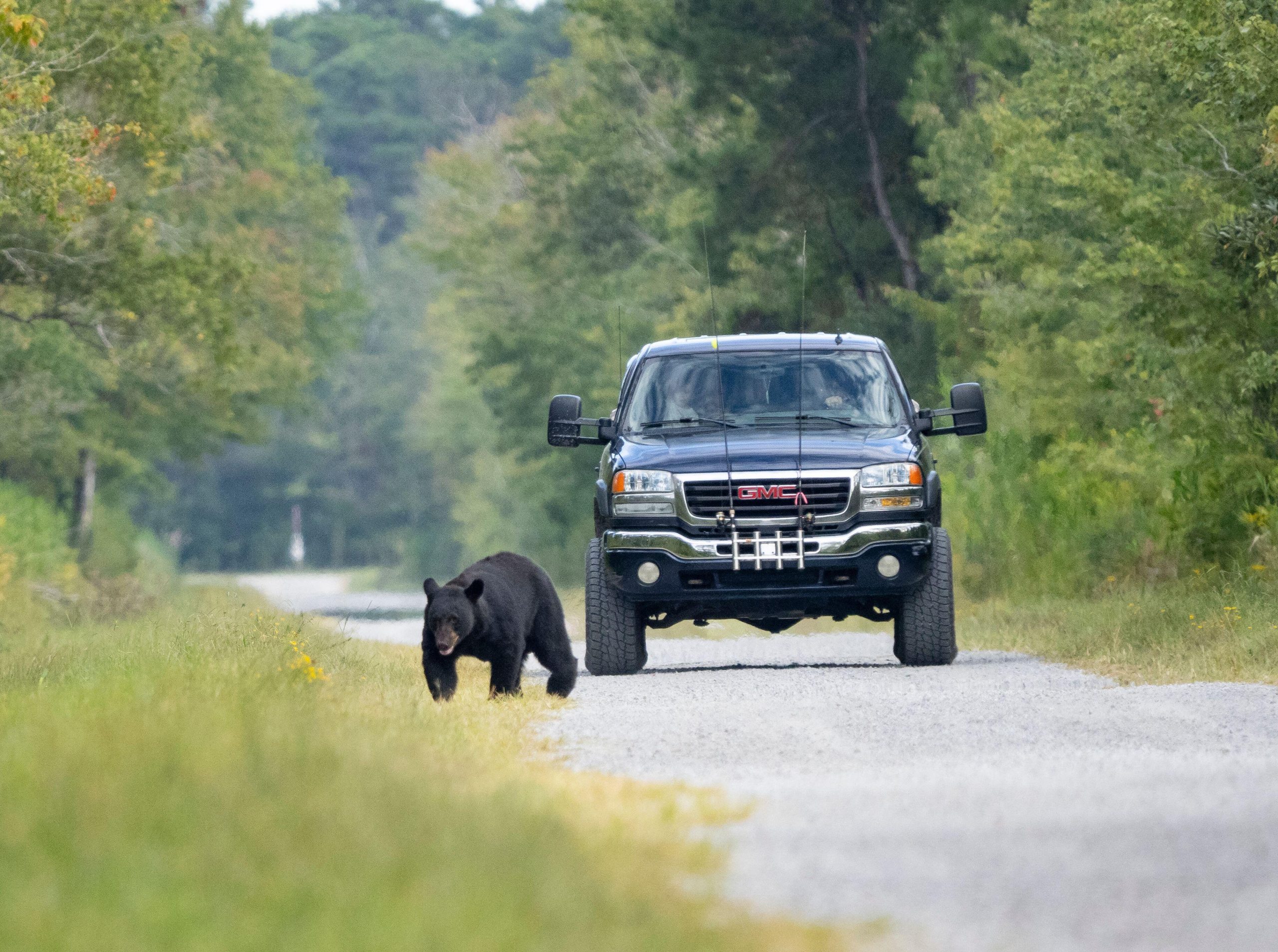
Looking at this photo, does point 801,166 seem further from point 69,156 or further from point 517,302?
point 517,302

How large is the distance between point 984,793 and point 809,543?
22.3ft

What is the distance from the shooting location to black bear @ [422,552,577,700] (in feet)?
41.8

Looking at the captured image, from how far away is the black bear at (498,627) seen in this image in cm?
1273

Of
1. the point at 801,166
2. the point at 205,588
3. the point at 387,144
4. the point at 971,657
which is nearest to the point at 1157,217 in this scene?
the point at 971,657

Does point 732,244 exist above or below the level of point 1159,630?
→ above

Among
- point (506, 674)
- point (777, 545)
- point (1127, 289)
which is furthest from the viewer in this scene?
point (1127, 289)

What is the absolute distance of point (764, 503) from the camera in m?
15.0

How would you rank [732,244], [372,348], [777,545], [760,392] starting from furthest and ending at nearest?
[372,348]
[732,244]
[760,392]
[777,545]

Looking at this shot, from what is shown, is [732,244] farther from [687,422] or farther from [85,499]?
[687,422]

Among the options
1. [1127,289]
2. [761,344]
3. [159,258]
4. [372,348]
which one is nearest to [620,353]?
[761,344]

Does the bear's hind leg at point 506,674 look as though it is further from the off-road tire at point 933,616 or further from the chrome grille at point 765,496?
the off-road tire at point 933,616

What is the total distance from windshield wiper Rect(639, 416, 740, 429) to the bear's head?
3623 mm

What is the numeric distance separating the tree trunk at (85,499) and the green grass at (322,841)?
4040 centimetres

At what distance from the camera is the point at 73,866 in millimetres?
6125
